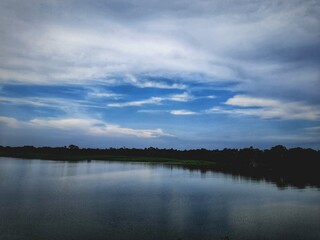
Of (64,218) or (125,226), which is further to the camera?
(64,218)

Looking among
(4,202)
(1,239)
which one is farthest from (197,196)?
(1,239)

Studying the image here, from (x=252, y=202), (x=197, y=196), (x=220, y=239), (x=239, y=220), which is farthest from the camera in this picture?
(x=197, y=196)

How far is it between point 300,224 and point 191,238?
1476 centimetres

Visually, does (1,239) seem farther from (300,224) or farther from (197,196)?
(197,196)

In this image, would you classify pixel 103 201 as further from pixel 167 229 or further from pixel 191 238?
pixel 191 238

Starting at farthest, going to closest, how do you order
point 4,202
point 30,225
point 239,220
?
point 4,202
point 239,220
point 30,225

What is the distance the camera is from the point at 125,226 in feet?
104

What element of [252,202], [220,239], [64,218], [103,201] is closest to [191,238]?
[220,239]

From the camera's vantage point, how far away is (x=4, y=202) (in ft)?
139

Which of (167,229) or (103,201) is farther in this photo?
(103,201)

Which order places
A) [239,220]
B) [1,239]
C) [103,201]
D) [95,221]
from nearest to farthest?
[1,239], [95,221], [239,220], [103,201]

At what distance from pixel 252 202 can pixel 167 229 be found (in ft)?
79.0

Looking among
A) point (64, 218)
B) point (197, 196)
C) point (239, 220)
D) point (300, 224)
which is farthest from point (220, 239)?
point (197, 196)

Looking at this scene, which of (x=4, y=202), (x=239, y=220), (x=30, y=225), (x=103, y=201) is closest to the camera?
(x=30, y=225)
